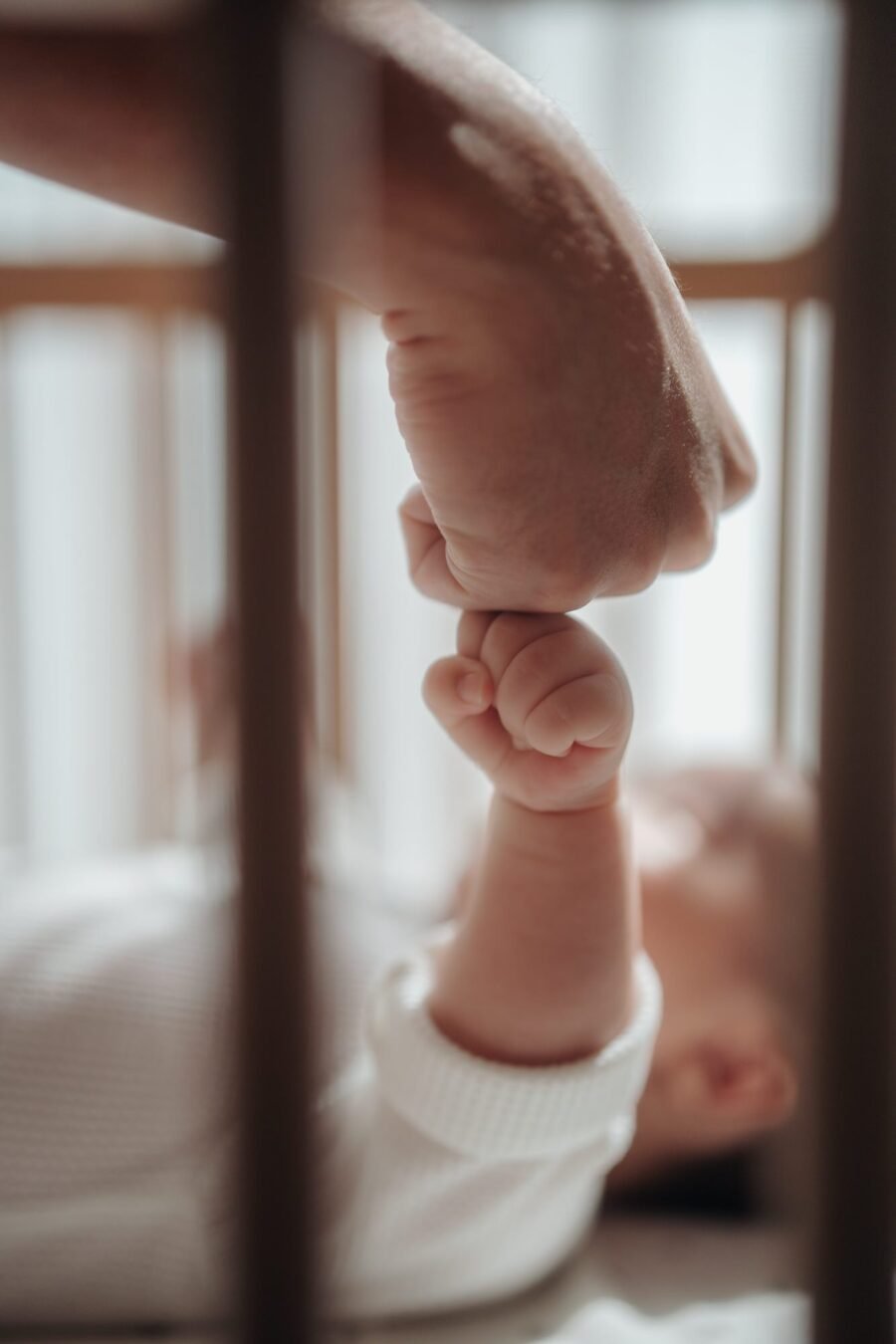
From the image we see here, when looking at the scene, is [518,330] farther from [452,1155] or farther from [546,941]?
[452,1155]

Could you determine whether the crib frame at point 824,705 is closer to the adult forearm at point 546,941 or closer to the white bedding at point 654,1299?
the adult forearm at point 546,941

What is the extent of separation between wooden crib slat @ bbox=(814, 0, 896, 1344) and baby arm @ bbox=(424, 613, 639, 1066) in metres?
0.10

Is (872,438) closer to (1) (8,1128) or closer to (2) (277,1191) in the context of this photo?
(2) (277,1191)

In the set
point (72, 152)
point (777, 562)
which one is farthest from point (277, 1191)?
point (777, 562)

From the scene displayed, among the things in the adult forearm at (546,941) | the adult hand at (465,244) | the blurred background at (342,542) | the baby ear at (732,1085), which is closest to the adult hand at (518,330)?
the adult hand at (465,244)

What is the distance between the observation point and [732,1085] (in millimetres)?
748

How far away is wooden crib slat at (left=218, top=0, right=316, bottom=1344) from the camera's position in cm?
28

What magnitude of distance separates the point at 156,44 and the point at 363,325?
95 centimetres

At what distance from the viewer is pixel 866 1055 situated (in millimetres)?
325

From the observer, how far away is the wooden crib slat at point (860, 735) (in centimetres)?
31

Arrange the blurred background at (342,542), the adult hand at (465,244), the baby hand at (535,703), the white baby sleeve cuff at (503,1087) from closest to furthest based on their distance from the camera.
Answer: the adult hand at (465,244) → the baby hand at (535,703) → the white baby sleeve cuff at (503,1087) → the blurred background at (342,542)

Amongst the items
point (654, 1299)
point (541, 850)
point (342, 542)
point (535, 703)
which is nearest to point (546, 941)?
point (541, 850)

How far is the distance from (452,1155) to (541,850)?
0.21 metres

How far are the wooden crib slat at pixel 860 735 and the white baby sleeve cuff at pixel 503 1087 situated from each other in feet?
0.63
